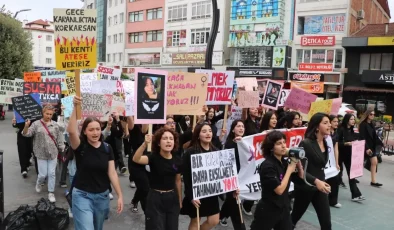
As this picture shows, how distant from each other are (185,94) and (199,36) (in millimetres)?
34456

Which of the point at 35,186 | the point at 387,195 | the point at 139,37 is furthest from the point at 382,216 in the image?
the point at 139,37

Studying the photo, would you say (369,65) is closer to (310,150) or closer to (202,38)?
(202,38)

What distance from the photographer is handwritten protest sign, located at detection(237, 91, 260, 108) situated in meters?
7.64

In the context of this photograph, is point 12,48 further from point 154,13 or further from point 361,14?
point 361,14

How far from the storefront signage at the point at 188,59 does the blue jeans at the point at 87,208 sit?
34927 millimetres

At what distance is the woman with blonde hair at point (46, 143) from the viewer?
654cm

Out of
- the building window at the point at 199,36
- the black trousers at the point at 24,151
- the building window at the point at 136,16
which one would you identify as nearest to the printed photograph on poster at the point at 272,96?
the black trousers at the point at 24,151

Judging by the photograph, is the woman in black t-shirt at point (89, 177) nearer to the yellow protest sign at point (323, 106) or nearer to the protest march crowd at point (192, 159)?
the protest march crowd at point (192, 159)

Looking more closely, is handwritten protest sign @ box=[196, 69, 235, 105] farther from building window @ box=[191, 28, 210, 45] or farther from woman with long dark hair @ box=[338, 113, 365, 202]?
building window @ box=[191, 28, 210, 45]

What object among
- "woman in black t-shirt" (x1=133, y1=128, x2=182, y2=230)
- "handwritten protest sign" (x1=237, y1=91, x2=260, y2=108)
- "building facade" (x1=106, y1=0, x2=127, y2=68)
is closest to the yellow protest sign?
"handwritten protest sign" (x1=237, y1=91, x2=260, y2=108)

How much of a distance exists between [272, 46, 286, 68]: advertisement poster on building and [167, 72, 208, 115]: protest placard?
27.2 metres

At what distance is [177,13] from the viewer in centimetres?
4188

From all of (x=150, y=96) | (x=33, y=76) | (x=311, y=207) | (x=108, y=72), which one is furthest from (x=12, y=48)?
(x=311, y=207)

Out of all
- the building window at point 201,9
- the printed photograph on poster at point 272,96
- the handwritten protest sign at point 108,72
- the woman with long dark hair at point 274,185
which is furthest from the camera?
the building window at point 201,9
